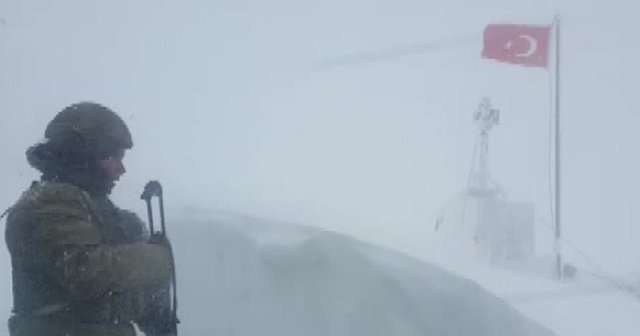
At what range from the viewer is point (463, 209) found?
52.2 ft

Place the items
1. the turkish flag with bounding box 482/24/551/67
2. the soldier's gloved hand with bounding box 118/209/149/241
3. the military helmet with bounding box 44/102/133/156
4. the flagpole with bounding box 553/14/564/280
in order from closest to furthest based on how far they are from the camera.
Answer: the military helmet with bounding box 44/102/133/156 → the soldier's gloved hand with bounding box 118/209/149/241 → the flagpole with bounding box 553/14/564/280 → the turkish flag with bounding box 482/24/551/67

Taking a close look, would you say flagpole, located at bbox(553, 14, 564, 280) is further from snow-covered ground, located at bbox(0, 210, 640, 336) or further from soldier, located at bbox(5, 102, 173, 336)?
soldier, located at bbox(5, 102, 173, 336)

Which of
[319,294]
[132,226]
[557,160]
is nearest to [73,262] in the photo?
[132,226]

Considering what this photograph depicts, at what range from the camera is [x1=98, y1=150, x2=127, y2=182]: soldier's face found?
7.84 ft

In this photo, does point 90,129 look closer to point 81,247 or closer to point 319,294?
point 81,247

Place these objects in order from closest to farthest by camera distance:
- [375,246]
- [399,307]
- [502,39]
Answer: [399,307] < [375,246] < [502,39]

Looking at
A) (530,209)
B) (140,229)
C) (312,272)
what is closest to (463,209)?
(530,209)

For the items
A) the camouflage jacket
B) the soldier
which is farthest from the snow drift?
the camouflage jacket

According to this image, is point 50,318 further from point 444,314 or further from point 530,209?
point 530,209

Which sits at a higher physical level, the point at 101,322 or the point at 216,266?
the point at 101,322

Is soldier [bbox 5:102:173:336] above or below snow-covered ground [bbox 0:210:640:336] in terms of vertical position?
above

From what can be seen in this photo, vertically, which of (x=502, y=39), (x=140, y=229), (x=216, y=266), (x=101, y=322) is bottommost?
(x=216, y=266)

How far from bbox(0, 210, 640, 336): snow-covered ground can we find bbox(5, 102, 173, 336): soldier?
4.06 meters

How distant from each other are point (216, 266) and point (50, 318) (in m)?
4.79
